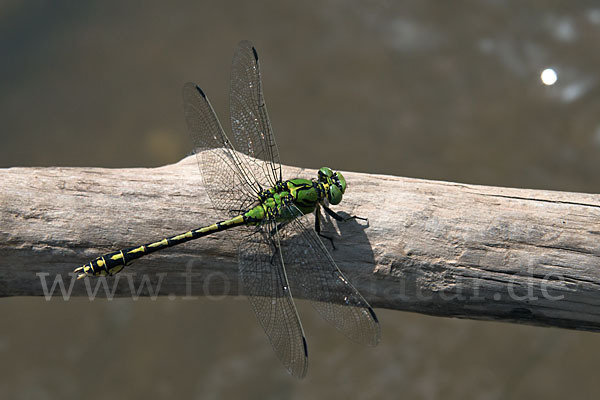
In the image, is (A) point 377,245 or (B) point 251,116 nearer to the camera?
(A) point 377,245

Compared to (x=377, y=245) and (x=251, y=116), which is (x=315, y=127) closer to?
(x=251, y=116)

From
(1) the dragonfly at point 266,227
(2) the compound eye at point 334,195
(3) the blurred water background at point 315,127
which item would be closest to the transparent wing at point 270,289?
(1) the dragonfly at point 266,227

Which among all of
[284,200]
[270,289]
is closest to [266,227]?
[284,200]

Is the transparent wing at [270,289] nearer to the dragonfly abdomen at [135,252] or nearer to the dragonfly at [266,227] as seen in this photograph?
the dragonfly at [266,227]

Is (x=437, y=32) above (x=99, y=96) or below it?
above

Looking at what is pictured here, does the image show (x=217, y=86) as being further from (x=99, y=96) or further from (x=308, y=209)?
(x=308, y=209)

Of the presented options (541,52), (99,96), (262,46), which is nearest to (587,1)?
(541,52)
